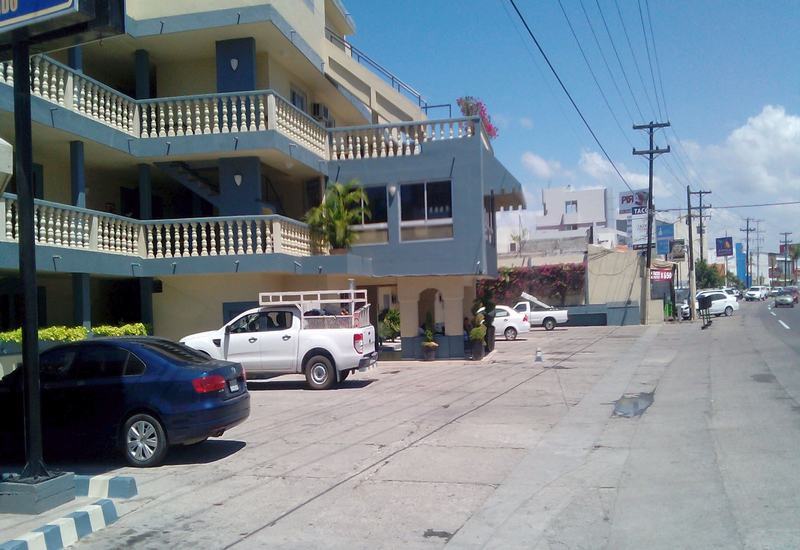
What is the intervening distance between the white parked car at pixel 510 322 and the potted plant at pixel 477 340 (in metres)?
10.6

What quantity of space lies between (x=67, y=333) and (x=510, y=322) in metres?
21.7

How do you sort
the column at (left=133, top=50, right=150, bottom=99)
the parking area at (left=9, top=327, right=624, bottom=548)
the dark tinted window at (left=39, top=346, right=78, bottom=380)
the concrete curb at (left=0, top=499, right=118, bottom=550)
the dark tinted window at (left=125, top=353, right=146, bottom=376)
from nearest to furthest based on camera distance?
the concrete curb at (left=0, top=499, right=118, bottom=550) → the parking area at (left=9, top=327, right=624, bottom=548) → the dark tinted window at (left=125, top=353, right=146, bottom=376) → the dark tinted window at (left=39, top=346, right=78, bottom=380) → the column at (left=133, top=50, right=150, bottom=99)

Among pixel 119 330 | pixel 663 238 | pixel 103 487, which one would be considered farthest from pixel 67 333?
pixel 663 238

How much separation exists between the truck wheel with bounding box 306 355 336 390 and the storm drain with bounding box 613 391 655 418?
6236mm

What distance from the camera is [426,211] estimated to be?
23203 mm

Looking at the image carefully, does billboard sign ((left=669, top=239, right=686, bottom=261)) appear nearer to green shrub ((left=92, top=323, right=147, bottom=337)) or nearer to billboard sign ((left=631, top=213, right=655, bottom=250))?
billboard sign ((left=631, top=213, right=655, bottom=250))

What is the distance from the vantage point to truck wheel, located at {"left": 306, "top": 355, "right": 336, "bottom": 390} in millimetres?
16797

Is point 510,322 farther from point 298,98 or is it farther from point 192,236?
point 192,236

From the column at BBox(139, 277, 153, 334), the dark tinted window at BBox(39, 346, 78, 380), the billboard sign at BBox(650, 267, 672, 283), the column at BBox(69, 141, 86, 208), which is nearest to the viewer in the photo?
the dark tinted window at BBox(39, 346, 78, 380)

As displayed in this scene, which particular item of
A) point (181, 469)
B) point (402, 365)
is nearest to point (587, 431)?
point (181, 469)

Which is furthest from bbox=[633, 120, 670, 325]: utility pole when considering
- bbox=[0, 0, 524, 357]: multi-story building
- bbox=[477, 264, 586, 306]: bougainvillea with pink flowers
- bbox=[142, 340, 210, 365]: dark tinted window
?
bbox=[142, 340, 210, 365]: dark tinted window

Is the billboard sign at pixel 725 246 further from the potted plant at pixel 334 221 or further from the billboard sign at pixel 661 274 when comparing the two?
the potted plant at pixel 334 221

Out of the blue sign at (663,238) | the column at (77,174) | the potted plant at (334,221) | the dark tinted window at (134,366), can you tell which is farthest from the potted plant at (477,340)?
the blue sign at (663,238)

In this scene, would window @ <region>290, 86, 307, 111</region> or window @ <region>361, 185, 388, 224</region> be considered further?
window @ <region>361, 185, 388, 224</region>
